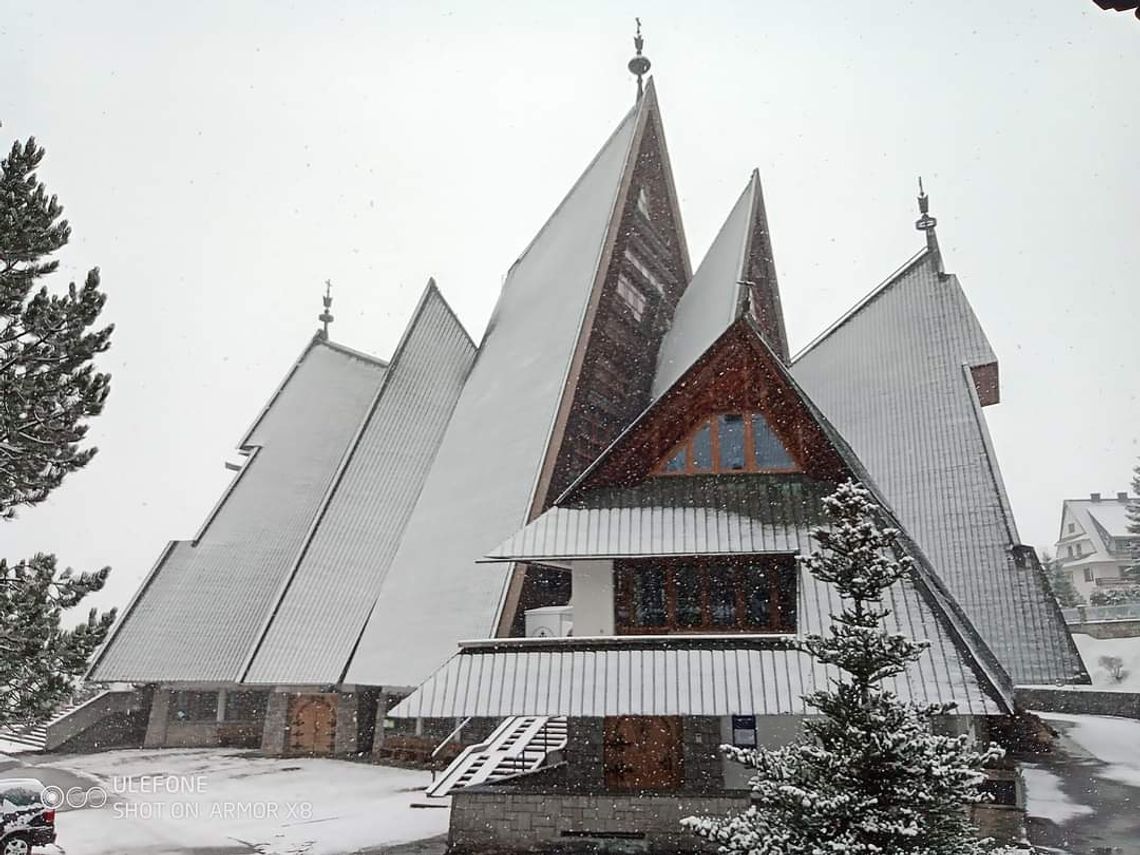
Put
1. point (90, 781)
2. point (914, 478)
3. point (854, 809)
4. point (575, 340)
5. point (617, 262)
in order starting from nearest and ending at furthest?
1. point (854, 809)
2. point (90, 781)
3. point (914, 478)
4. point (575, 340)
5. point (617, 262)

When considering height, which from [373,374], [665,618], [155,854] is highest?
[373,374]

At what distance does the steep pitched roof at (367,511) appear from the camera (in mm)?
21234

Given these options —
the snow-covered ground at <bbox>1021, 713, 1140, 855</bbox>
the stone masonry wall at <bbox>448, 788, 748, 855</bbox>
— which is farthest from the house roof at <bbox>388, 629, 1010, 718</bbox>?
the snow-covered ground at <bbox>1021, 713, 1140, 855</bbox>

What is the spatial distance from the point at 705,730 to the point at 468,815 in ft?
12.7

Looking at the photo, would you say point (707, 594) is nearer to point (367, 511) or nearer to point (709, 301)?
point (367, 511)

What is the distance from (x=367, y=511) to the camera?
2442cm

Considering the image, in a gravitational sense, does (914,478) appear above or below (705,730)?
above

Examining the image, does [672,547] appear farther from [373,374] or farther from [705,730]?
[373,374]

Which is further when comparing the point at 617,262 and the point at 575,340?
the point at 617,262

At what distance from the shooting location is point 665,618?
13312mm

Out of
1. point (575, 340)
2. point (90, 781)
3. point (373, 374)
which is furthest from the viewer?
point (373, 374)

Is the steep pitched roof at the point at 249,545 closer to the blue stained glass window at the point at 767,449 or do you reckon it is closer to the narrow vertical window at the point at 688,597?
the narrow vertical window at the point at 688,597

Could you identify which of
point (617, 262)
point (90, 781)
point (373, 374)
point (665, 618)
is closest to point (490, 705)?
point (665, 618)

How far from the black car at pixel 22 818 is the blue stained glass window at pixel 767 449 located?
1131cm
